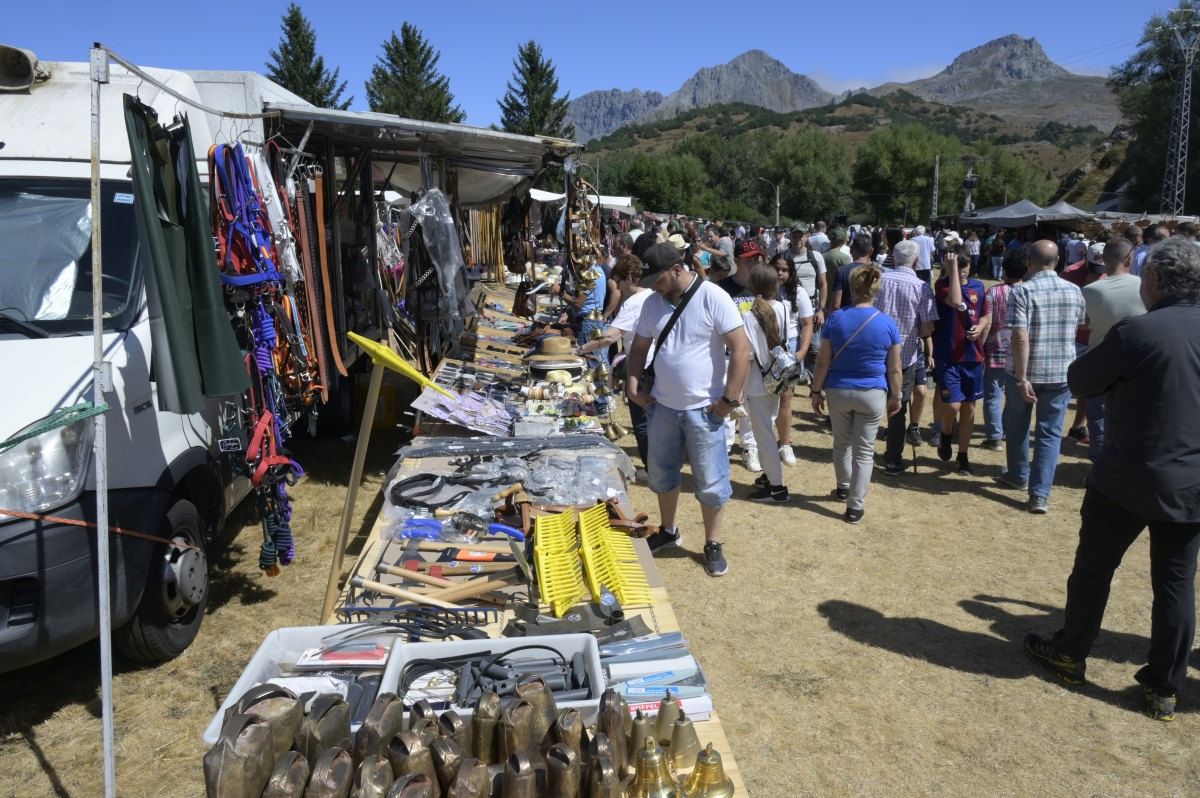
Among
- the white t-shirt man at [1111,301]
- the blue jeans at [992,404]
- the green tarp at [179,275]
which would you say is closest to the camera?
the green tarp at [179,275]

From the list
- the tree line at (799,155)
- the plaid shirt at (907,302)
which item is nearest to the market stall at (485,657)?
the plaid shirt at (907,302)

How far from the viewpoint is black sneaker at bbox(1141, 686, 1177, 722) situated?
350 cm

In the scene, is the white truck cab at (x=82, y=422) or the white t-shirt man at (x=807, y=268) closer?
the white truck cab at (x=82, y=422)

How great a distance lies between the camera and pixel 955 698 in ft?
12.3

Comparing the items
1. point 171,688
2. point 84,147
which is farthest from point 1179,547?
point 84,147

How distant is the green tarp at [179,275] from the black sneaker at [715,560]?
2.86 metres

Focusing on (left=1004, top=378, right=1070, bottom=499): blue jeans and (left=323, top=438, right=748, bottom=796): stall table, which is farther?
(left=1004, top=378, right=1070, bottom=499): blue jeans

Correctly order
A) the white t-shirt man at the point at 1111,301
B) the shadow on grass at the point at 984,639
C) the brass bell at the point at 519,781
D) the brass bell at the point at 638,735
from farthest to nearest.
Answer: the white t-shirt man at the point at 1111,301 → the shadow on grass at the point at 984,639 → the brass bell at the point at 638,735 → the brass bell at the point at 519,781

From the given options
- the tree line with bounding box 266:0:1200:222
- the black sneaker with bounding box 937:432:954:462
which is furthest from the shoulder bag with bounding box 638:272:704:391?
the tree line with bounding box 266:0:1200:222

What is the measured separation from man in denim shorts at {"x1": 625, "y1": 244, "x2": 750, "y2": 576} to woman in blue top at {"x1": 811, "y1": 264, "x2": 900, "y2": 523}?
1302 millimetres

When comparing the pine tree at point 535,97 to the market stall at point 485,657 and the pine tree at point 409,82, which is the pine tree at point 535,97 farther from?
the market stall at point 485,657

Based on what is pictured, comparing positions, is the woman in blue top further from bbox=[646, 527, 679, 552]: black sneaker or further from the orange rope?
the orange rope

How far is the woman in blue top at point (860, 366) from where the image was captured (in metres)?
5.47

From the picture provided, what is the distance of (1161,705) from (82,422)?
4727mm
